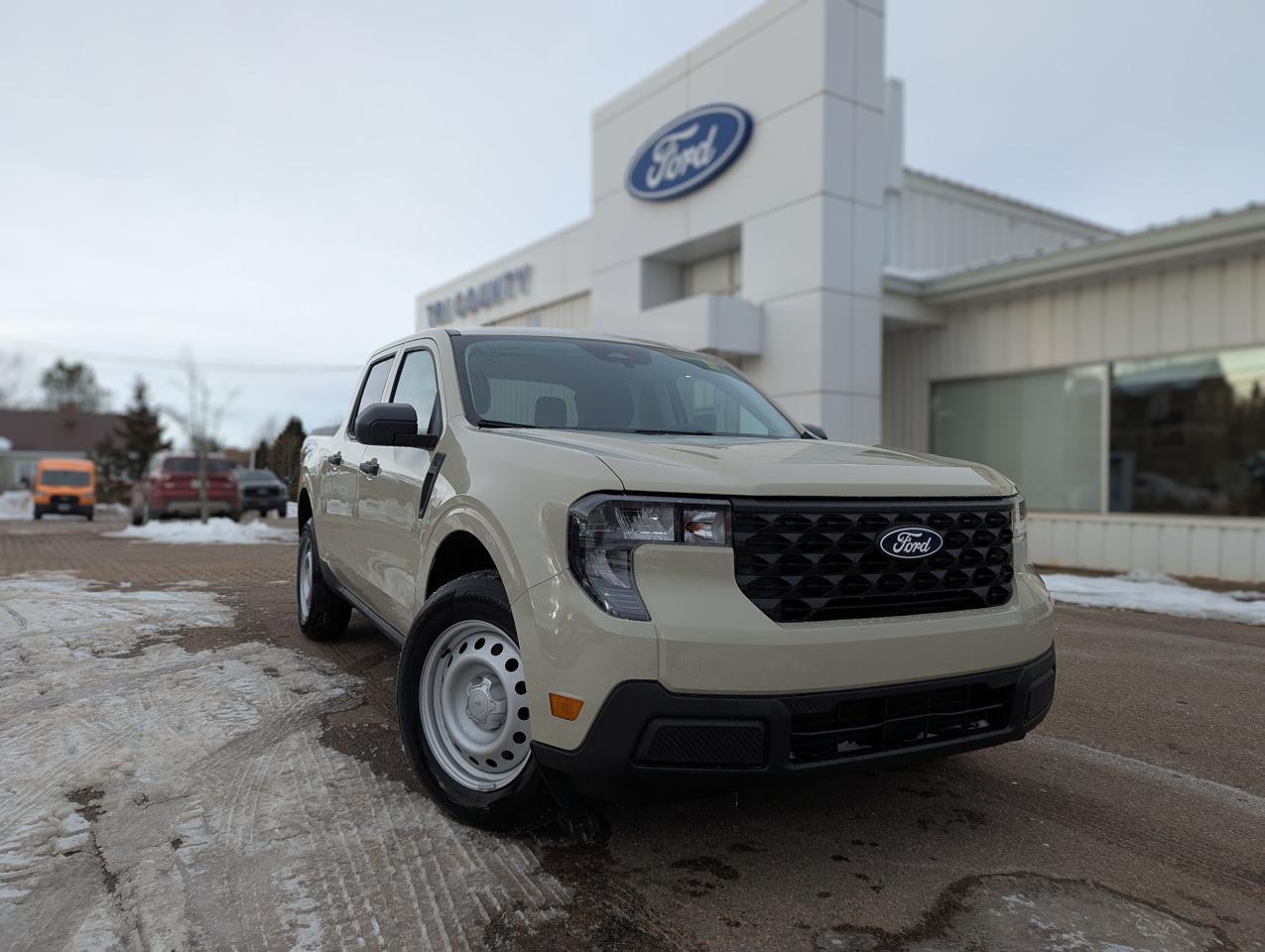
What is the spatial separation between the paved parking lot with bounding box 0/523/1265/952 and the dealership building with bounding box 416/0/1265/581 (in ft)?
23.8

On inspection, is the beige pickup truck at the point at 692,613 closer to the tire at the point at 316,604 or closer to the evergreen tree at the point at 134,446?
the tire at the point at 316,604

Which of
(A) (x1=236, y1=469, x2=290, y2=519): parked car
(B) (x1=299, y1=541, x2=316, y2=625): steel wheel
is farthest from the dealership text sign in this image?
(B) (x1=299, y1=541, x2=316, y2=625): steel wheel

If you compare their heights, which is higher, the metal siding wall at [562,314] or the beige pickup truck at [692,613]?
the metal siding wall at [562,314]

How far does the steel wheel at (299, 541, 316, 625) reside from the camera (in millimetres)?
5773

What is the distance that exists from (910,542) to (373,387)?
337 centimetres

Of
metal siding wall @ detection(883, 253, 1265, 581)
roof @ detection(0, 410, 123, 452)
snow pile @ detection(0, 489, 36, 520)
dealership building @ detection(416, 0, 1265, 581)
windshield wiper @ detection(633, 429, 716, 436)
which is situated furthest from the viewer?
roof @ detection(0, 410, 123, 452)

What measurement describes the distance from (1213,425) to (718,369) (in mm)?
8941

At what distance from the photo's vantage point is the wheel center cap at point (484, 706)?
2840 millimetres

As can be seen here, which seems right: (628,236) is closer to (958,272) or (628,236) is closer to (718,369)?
(958,272)

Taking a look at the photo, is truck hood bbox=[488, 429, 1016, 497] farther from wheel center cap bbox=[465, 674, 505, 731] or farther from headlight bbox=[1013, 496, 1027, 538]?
wheel center cap bbox=[465, 674, 505, 731]

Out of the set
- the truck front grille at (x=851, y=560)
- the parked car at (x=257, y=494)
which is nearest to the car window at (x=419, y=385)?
the truck front grille at (x=851, y=560)

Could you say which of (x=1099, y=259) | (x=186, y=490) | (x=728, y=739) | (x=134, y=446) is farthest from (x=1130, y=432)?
(x=134, y=446)

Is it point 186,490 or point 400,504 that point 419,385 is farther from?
point 186,490

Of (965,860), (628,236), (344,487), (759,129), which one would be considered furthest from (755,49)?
(965,860)
